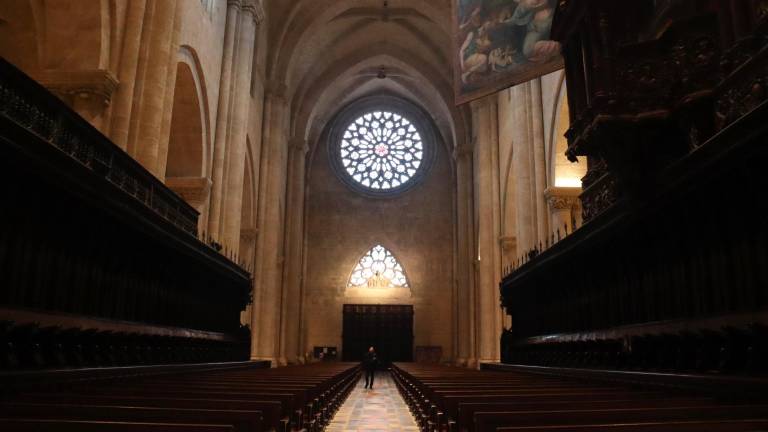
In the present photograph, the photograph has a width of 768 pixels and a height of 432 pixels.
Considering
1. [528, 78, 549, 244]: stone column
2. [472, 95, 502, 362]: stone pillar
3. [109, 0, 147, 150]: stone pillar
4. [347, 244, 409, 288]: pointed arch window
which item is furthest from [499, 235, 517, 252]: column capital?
[109, 0, 147, 150]: stone pillar

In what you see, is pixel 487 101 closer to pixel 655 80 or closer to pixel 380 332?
pixel 380 332

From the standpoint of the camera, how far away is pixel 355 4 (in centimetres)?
2284

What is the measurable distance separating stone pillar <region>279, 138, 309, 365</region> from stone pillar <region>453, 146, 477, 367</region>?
22.3 feet

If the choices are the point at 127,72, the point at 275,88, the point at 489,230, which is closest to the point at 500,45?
the point at 127,72

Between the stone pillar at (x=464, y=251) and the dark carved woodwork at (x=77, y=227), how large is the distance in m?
17.1

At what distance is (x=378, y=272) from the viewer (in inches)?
1165

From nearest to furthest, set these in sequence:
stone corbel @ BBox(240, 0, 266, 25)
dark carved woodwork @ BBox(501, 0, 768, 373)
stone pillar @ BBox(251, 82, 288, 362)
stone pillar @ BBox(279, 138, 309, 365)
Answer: dark carved woodwork @ BBox(501, 0, 768, 373), stone corbel @ BBox(240, 0, 266, 25), stone pillar @ BBox(251, 82, 288, 362), stone pillar @ BBox(279, 138, 309, 365)

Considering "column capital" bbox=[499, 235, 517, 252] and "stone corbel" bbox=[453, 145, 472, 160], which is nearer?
"column capital" bbox=[499, 235, 517, 252]

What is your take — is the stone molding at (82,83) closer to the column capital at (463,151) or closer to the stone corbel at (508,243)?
the stone corbel at (508,243)

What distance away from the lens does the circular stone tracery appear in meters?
31.0

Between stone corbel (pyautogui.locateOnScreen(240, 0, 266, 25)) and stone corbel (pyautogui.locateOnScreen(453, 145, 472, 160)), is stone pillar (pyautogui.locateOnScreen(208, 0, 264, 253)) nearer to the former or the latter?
stone corbel (pyautogui.locateOnScreen(240, 0, 266, 25))

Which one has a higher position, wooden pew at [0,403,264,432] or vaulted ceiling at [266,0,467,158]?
vaulted ceiling at [266,0,467,158]

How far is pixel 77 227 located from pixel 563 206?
9.89 metres

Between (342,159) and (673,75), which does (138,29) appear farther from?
(342,159)
